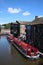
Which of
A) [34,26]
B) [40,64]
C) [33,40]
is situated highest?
[34,26]

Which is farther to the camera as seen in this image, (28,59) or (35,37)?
(35,37)

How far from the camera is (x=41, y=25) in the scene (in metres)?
49.4

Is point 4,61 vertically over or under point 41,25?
under

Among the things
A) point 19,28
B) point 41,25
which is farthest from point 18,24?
point 41,25

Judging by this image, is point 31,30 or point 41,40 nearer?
point 41,40

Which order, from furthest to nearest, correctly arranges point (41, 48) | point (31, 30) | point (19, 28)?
point (19, 28) → point (31, 30) → point (41, 48)

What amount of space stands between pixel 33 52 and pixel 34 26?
13.8 metres

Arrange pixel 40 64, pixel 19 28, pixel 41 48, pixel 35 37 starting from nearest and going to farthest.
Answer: pixel 40 64
pixel 41 48
pixel 35 37
pixel 19 28

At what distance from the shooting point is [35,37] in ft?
177

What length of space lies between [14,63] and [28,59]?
13.9 ft

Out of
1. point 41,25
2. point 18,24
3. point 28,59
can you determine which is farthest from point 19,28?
point 28,59

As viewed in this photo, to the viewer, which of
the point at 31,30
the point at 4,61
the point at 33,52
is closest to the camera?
the point at 4,61

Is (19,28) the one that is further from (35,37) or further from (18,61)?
(18,61)

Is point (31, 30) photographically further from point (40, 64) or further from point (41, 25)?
point (40, 64)
